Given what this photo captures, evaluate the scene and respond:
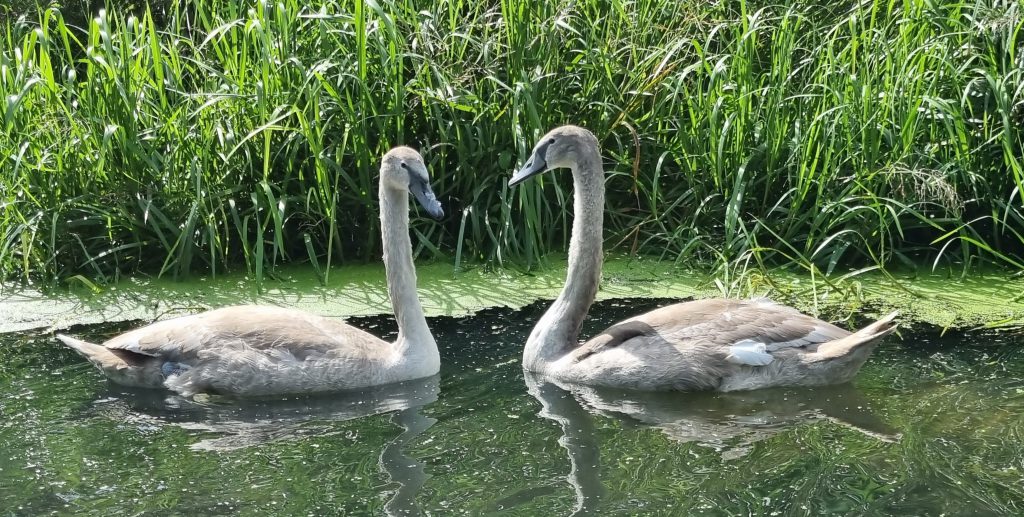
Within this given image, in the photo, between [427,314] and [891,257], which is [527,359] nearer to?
[427,314]

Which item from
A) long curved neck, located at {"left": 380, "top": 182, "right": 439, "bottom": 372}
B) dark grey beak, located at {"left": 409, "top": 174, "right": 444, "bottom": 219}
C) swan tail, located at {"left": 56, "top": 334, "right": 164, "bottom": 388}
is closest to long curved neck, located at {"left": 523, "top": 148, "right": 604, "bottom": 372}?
long curved neck, located at {"left": 380, "top": 182, "right": 439, "bottom": 372}

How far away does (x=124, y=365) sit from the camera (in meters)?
5.61

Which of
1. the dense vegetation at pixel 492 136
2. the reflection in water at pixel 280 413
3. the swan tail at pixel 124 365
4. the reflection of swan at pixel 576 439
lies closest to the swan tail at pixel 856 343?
the reflection of swan at pixel 576 439

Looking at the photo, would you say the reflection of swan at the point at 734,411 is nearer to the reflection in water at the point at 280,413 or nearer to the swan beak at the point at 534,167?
the reflection in water at the point at 280,413

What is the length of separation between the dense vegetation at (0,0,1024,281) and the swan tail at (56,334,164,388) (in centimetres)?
130

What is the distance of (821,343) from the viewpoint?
5.58 m

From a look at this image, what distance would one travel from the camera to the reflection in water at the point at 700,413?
16.1 ft

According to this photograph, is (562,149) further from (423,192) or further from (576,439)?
(576,439)

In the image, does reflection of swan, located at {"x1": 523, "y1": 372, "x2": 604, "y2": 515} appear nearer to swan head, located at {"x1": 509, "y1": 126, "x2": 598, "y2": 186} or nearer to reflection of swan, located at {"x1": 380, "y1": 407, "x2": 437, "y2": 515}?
reflection of swan, located at {"x1": 380, "y1": 407, "x2": 437, "y2": 515}

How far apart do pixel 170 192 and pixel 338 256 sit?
945 mm

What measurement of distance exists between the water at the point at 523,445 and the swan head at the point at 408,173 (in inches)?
30.3

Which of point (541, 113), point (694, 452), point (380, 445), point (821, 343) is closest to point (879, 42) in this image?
point (541, 113)

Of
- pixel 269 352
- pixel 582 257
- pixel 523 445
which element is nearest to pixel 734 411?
pixel 523 445

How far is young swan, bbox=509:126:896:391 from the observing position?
18.1 ft
